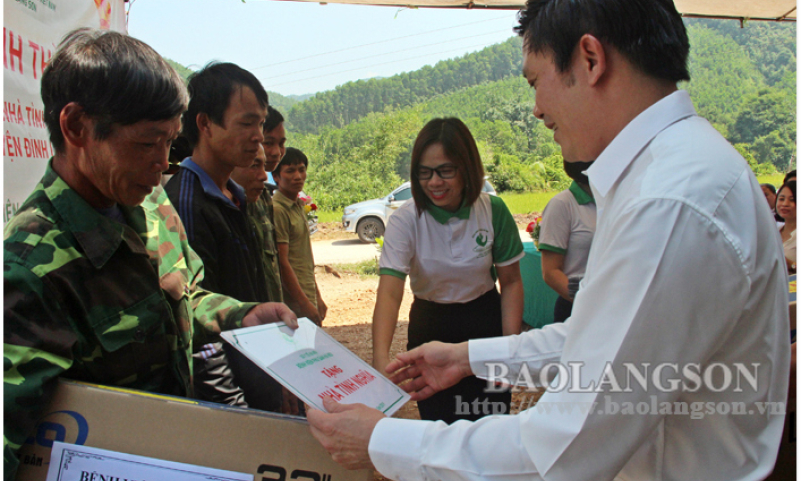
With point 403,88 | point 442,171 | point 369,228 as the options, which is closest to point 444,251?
point 442,171

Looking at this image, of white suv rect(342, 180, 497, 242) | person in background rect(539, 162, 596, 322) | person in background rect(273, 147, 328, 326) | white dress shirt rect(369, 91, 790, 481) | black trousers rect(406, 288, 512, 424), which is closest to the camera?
white dress shirt rect(369, 91, 790, 481)

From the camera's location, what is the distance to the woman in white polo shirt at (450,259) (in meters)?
2.39

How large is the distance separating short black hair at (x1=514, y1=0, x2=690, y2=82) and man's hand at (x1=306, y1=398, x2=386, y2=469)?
923 mm

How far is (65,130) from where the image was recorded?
1234 mm

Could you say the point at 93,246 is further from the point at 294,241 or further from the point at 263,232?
the point at 294,241

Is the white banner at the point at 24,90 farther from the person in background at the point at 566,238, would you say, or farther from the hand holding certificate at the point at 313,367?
the person in background at the point at 566,238

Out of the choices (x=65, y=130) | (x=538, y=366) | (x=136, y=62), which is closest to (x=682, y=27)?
(x=538, y=366)

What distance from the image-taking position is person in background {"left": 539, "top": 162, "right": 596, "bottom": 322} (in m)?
2.95

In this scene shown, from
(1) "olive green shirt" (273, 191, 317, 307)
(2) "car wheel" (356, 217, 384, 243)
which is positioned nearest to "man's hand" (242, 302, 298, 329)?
(1) "olive green shirt" (273, 191, 317, 307)

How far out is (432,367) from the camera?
1.75 m

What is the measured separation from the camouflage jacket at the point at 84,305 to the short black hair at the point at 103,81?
18 cm

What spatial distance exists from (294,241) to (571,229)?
2151 millimetres

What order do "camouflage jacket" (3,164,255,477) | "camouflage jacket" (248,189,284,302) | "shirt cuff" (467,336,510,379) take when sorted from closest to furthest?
"camouflage jacket" (3,164,255,477), "shirt cuff" (467,336,510,379), "camouflage jacket" (248,189,284,302)

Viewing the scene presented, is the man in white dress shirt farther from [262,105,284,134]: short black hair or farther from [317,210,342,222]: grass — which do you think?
[317,210,342,222]: grass
